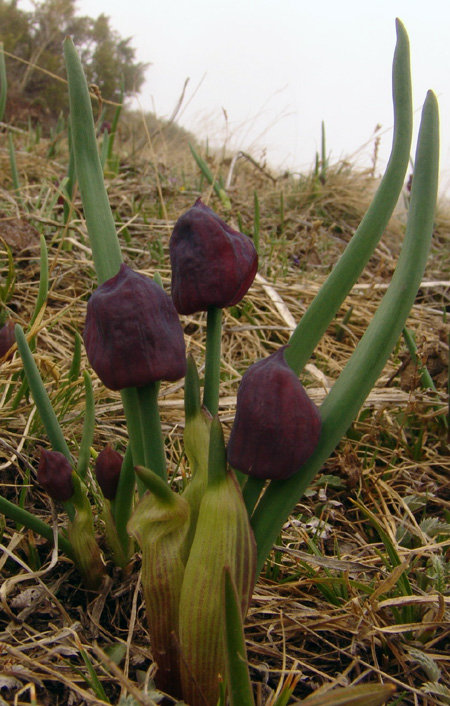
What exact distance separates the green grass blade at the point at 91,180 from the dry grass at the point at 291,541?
14.4 inches

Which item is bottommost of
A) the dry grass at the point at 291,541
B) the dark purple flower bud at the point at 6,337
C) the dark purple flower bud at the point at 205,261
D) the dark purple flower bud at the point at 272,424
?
the dry grass at the point at 291,541

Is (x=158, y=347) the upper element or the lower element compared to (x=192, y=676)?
upper

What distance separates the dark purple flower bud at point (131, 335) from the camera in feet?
1.75

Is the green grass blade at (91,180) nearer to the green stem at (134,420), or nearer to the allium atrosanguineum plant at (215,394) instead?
the allium atrosanguineum plant at (215,394)

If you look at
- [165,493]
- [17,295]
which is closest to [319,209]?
[17,295]

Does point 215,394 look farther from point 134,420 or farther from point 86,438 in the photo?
point 86,438

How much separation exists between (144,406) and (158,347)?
8cm

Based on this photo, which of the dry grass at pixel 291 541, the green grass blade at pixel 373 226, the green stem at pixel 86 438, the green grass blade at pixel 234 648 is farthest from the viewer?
the green stem at pixel 86 438

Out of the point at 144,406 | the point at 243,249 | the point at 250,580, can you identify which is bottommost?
the point at 250,580

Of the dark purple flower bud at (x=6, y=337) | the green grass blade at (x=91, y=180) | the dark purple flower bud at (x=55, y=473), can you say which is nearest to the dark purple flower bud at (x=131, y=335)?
the green grass blade at (x=91, y=180)

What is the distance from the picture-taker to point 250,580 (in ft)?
1.84

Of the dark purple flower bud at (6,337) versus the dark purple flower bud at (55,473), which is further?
the dark purple flower bud at (6,337)

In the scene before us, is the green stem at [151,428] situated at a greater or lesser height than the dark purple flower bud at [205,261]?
lesser

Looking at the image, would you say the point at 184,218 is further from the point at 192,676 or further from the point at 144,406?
the point at 192,676
